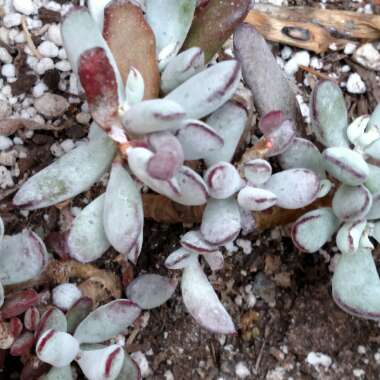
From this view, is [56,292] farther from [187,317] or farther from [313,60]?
[313,60]

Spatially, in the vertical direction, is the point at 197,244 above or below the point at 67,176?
below

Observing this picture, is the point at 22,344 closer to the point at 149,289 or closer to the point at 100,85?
the point at 149,289

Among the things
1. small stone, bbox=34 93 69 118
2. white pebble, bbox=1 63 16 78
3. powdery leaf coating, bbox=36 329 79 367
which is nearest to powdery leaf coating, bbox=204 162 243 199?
powdery leaf coating, bbox=36 329 79 367

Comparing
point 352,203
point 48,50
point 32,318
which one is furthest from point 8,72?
point 352,203

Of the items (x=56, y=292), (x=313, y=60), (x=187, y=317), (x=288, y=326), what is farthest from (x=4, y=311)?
(x=313, y=60)

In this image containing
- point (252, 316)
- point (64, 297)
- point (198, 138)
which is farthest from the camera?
point (252, 316)

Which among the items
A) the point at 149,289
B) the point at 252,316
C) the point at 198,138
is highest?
the point at 198,138

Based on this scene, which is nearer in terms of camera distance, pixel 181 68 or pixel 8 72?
pixel 181 68
